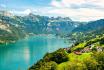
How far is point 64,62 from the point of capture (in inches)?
3720

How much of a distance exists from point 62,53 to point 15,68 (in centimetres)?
9753

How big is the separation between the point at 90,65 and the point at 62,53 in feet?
61.2

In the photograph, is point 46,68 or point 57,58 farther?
point 57,58

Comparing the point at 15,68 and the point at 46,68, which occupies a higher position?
the point at 46,68

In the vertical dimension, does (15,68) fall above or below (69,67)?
below

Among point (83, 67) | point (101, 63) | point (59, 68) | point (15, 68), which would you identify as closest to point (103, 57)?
point (101, 63)

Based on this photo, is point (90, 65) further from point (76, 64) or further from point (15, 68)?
point (15, 68)

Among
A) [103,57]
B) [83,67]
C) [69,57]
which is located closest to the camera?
[83,67]

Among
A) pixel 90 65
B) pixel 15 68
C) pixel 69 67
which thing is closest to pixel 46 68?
pixel 69 67

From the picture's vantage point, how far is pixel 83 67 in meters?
80.1

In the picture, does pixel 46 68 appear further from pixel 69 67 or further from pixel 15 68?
pixel 15 68

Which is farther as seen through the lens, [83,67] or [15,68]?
[15,68]

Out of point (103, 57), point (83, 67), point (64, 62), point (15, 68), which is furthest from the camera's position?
point (15, 68)

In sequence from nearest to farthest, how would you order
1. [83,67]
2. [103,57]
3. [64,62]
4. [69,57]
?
1. [83,67]
2. [103,57]
3. [64,62]
4. [69,57]
